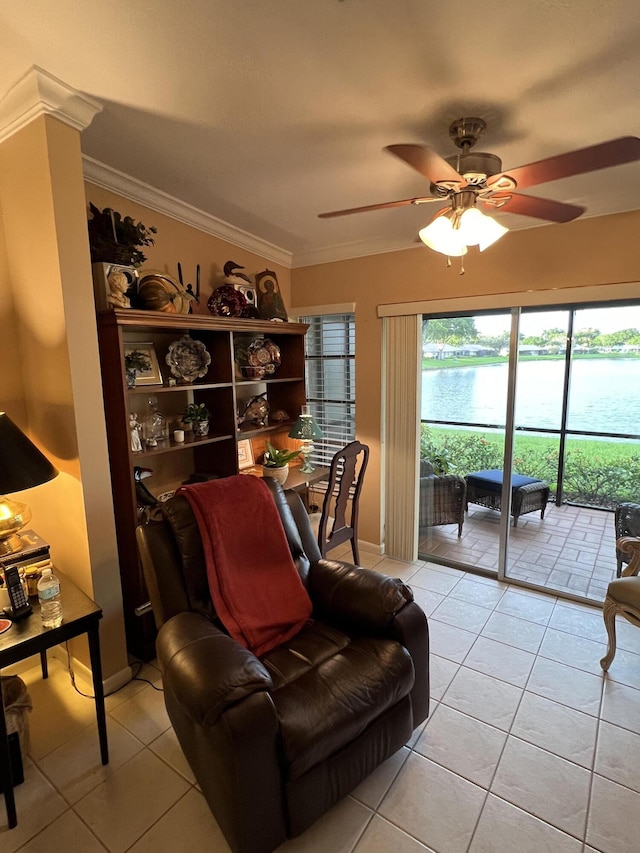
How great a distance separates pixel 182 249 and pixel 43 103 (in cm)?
112

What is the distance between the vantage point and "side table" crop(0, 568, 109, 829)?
1.53 m

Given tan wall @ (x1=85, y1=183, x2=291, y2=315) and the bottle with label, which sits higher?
tan wall @ (x1=85, y1=183, x2=291, y2=315)

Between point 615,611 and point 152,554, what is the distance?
89.1 inches

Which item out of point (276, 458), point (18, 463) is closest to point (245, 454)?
point (276, 458)

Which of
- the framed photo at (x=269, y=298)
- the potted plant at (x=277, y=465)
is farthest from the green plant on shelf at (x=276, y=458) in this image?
the framed photo at (x=269, y=298)

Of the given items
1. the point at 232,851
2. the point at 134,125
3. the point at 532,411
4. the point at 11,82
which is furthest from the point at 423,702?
the point at 11,82

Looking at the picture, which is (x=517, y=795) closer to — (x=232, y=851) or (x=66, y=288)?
(x=232, y=851)

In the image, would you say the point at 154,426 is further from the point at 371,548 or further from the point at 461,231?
the point at 371,548

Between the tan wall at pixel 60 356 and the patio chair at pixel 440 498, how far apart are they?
2.34 metres

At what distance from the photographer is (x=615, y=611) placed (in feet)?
7.25

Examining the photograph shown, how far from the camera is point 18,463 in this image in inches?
66.9

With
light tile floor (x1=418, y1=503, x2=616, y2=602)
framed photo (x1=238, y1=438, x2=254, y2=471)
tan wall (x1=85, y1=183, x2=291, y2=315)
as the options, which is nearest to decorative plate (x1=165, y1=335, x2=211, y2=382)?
tan wall (x1=85, y1=183, x2=291, y2=315)

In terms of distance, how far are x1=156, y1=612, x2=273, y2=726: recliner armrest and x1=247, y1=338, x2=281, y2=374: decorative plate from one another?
1941mm

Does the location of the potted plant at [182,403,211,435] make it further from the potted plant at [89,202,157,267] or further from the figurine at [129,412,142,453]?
the potted plant at [89,202,157,267]
